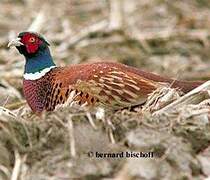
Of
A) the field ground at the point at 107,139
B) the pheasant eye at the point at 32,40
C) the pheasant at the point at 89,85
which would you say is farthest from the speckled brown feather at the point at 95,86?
the pheasant eye at the point at 32,40

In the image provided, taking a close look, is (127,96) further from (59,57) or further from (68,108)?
(59,57)

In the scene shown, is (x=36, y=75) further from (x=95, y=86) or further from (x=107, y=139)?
(x=107, y=139)

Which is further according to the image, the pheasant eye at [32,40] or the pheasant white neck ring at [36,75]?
the pheasant eye at [32,40]

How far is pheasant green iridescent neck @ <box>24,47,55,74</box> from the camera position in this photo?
6959 mm

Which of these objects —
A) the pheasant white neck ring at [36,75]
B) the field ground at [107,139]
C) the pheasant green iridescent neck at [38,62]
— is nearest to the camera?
the field ground at [107,139]

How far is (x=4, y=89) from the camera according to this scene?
26.9 feet

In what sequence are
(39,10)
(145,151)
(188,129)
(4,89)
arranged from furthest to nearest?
(39,10)
(4,89)
(188,129)
(145,151)

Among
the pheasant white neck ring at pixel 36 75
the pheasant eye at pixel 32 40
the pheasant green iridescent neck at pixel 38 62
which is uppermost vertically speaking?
the pheasant eye at pixel 32 40

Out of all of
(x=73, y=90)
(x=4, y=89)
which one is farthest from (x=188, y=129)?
(x=4, y=89)

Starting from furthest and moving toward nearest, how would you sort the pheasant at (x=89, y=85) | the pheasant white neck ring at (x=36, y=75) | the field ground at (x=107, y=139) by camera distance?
the pheasant white neck ring at (x=36, y=75)
the pheasant at (x=89, y=85)
the field ground at (x=107, y=139)

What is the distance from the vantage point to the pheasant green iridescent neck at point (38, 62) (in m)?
6.96

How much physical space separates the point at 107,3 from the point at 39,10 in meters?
0.99

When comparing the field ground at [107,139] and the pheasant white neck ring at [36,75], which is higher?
the pheasant white neck ring at [36,75]

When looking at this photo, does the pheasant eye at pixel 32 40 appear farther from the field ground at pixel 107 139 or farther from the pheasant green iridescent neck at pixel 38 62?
the field ground at pixel 107 139
